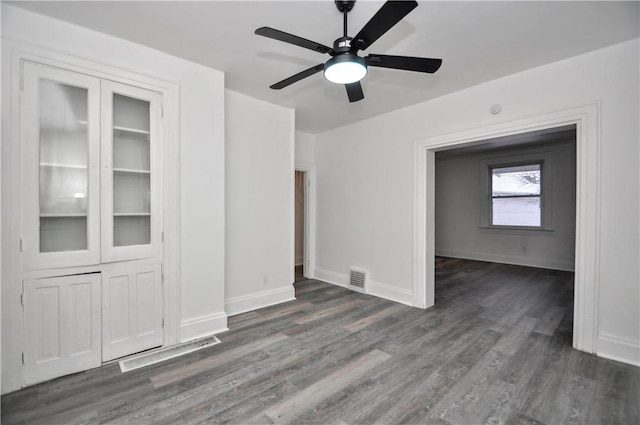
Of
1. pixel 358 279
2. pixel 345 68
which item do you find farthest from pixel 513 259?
pixel 345 68

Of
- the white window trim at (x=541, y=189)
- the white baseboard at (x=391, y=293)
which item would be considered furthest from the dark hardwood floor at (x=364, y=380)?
the white window trim at (x=541, y=189)

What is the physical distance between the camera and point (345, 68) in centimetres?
193

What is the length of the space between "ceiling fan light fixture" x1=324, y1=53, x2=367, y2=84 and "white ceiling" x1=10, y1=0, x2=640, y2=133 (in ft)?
1.47

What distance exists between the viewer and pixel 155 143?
2.67 m

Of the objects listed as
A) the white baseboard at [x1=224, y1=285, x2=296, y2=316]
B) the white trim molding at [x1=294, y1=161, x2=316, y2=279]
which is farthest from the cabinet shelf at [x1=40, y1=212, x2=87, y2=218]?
the white trim molding at [x1=294, y1=161, x2=316, y2=279]

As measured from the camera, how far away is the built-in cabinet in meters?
2.13

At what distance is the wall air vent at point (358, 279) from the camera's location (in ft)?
14.6

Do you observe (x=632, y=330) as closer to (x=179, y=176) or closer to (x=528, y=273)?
(x=528, y=273)

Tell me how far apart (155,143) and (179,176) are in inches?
14.3

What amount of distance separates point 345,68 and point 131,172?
213 centimetres

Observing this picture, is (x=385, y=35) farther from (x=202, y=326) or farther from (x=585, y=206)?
(x=202, y=326)

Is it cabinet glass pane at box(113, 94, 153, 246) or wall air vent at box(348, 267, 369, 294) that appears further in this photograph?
wall air vent at box(348, 267, 369, 294)

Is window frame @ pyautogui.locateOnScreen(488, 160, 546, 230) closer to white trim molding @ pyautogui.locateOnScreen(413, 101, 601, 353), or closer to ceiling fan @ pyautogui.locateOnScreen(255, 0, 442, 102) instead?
white trim molding @ pyautogui.locateOnScreen(413, 101, 601, 353)

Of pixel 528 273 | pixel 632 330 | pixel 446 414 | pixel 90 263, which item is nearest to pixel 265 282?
pixel 90 263
